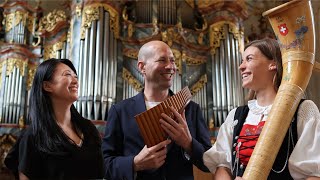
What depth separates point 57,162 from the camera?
1788 mm

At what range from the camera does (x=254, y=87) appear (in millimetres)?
1738

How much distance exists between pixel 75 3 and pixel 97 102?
73.1 inches

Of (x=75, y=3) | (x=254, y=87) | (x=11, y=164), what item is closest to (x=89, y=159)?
(x=11, y=164)

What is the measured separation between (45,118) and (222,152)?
2.76 ft

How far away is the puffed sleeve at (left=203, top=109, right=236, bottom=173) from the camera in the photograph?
5.56ft

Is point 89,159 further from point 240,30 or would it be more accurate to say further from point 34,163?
point 240,30

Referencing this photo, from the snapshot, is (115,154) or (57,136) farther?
(115,154)

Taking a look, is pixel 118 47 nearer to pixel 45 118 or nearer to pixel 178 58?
pixel 178 58

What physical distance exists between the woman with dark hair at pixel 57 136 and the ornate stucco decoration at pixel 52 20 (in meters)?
4.78

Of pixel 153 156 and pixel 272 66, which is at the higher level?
pixel 272 66

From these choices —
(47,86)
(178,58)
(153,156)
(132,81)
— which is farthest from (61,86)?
(178,58)

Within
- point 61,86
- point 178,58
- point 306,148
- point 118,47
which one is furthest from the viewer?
point 178,58

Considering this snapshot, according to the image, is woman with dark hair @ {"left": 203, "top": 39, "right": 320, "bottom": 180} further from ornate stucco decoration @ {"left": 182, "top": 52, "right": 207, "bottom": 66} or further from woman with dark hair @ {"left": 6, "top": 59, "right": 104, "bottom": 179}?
ornate stucco decoration @ {"left": 182, "top": 52, "right": 207, "bottom": 66}

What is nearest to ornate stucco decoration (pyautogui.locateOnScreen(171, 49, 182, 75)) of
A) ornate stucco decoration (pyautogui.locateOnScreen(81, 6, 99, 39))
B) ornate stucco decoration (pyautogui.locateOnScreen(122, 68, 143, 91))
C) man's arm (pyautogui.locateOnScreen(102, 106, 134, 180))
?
ornate stucco decoration (pyautogui.locateOnScreen(122, 68, 143, 91))
